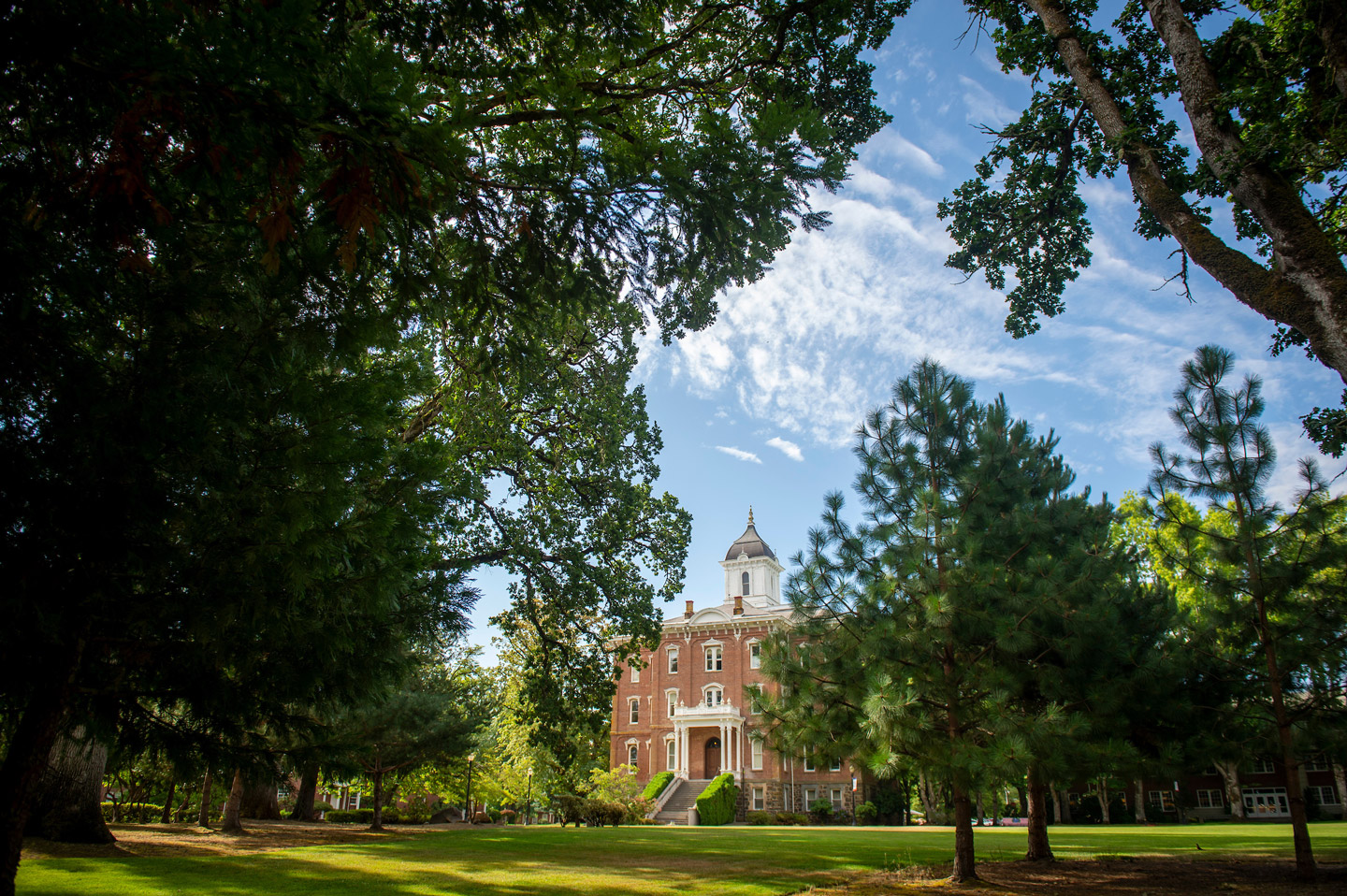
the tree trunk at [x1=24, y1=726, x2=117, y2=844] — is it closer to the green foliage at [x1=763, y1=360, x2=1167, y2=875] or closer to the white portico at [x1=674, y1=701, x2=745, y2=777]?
the green foliage at [x1=763, y1=360, x2=1167, y2=875]

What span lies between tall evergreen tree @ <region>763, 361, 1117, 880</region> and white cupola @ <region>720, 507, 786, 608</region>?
35.8 metres

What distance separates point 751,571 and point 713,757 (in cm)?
1181

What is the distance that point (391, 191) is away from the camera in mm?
3389

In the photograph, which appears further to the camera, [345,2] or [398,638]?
[398,638]

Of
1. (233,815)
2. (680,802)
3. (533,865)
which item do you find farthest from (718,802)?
(533,865)

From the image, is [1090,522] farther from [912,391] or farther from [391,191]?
[391,191]

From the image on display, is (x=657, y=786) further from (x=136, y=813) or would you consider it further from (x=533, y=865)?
(x=533, y=865)

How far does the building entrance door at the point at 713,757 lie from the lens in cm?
3994

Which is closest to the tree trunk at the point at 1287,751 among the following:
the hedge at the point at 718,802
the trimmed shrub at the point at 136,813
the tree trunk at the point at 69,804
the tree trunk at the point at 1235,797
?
the tree trunk at the point at 69,804

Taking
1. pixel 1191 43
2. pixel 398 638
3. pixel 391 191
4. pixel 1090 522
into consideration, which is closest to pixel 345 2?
pixel 391 191

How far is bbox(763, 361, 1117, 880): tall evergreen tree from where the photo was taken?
27.5 ft

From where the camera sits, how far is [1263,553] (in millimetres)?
10227

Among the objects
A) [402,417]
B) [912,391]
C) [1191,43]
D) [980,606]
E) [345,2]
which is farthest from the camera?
[912,391]

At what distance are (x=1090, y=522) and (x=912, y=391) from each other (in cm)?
372
